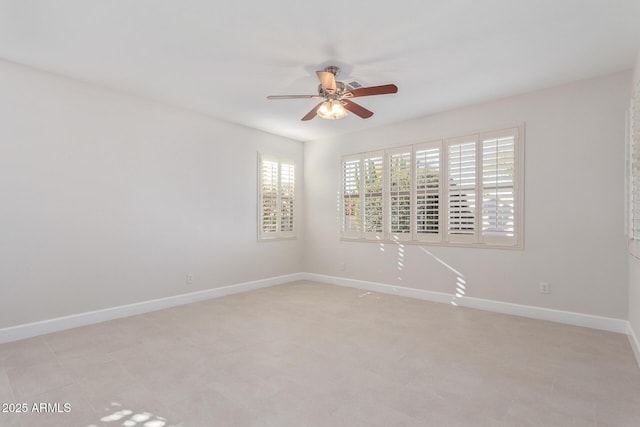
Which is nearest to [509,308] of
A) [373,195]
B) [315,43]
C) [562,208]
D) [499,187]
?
[562,208]

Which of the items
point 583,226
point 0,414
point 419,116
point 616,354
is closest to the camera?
point 0,414

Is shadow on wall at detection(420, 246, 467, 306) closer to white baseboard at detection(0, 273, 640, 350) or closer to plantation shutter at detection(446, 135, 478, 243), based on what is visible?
white baseboard at detection(0, 273, 640, 350)

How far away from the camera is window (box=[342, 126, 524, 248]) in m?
4.12

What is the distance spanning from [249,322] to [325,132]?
3389mm

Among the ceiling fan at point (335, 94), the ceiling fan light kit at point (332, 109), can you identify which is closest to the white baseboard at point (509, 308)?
the ceiling fan at point (335, 94)

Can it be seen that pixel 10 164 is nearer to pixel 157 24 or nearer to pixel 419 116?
pixel 157 24

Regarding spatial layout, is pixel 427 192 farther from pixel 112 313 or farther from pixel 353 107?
pixel 112 313

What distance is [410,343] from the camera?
3.15 metres

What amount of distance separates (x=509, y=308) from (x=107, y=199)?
4947 millimetres

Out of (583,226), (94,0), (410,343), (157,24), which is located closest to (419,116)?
(583,226)

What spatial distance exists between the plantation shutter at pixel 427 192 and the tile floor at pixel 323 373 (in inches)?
49.9

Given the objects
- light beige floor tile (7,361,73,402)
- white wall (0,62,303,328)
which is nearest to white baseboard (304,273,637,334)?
white wall (0,62,303,328)

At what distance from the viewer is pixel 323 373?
2.55m

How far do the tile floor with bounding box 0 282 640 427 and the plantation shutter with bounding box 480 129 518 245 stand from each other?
103cm
